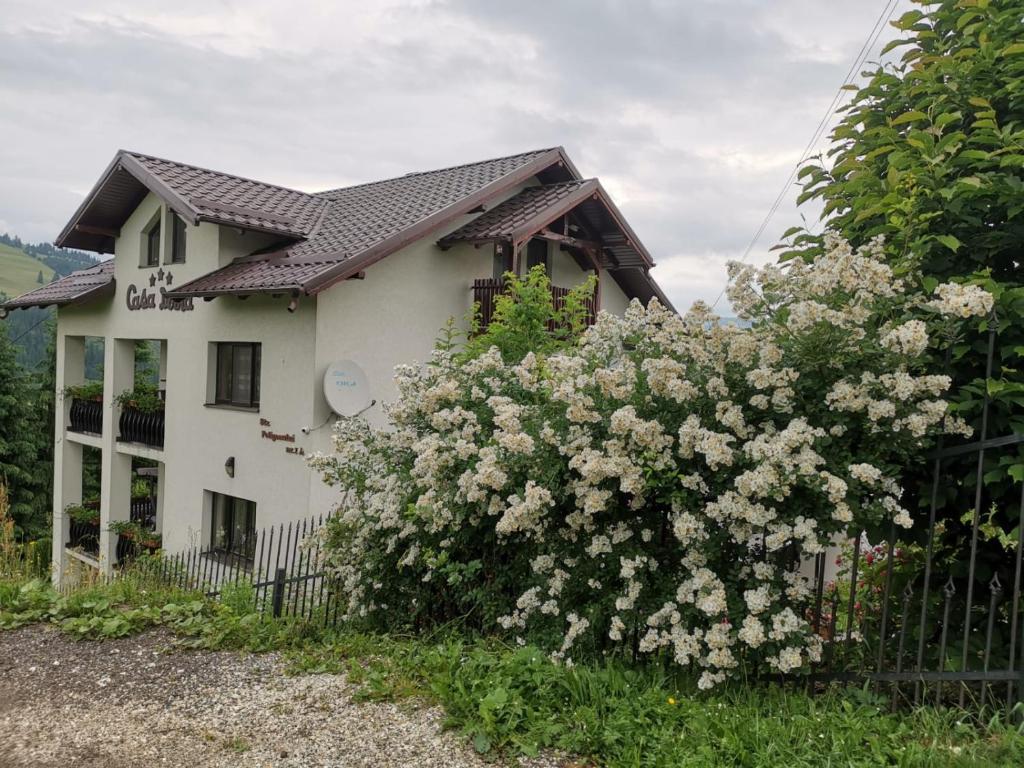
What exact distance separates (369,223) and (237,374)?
346 cm

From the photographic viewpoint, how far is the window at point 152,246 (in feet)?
48.5

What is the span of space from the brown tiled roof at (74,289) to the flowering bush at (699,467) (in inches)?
518

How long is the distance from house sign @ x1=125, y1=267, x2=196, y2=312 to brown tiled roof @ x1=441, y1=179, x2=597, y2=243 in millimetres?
5033

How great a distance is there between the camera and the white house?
11.2m

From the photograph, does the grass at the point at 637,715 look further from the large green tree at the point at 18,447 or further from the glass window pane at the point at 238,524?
the large green tree at the point at 18,447

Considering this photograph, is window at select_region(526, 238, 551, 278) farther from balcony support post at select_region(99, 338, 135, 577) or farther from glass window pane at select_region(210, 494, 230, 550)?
balcony support post at select_region(99, 338, 135, 577)

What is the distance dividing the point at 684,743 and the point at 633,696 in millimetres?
454

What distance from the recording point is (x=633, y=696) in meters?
3.92

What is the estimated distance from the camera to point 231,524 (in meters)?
13.2

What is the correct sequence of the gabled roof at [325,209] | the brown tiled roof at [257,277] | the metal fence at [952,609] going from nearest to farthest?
the metal fence at [952,609]
the brown tiled roof at [257,277]
the gabled roof at [325,209]

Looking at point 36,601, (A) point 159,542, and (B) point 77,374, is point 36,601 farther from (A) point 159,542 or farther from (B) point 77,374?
(B) point 77,374

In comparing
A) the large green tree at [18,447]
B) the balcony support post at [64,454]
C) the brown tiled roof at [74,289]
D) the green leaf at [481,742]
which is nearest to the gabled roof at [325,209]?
the brown tiled roof at [74,289]

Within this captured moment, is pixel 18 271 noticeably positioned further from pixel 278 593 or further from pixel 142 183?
pixel 278 593

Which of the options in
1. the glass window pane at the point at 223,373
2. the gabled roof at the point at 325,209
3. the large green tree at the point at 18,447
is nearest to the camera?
the gabled roof at the point at 325,209
